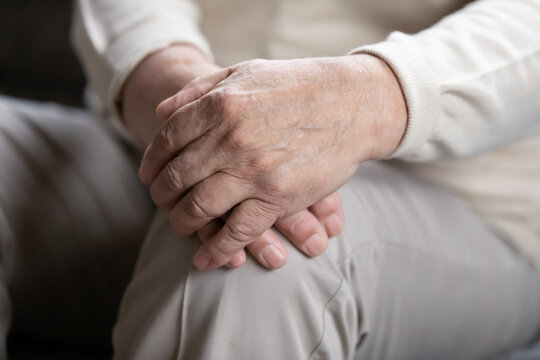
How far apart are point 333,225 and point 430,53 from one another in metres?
0.20

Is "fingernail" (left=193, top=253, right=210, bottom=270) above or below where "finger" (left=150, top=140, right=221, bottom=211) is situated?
below

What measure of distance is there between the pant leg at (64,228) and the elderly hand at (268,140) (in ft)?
0.93

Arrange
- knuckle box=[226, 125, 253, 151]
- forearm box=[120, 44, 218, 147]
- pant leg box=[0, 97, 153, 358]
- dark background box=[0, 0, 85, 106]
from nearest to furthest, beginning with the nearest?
knuckle box=[226, 125, 253, 151] → forearm box=[120, 44, 218, 147] → pant leg box=[0, 97, 153, 358] → dark background box=[0, 0, 85, 106]

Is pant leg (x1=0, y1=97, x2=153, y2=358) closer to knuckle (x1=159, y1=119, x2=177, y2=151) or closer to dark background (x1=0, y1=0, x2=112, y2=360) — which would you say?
knuckle (x1=159, y1=119, x2=177, y2=151)

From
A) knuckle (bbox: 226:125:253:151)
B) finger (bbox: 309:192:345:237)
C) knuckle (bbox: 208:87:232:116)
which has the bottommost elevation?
finger (bbox: 309:192:345:237)

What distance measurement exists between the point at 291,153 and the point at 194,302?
0.54ft

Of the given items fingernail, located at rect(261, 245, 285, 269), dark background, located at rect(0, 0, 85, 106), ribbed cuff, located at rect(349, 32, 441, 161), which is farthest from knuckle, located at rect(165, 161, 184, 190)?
dark background, located at rect(0, 0, 85, 106)

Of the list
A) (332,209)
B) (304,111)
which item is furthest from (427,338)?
(304,111)

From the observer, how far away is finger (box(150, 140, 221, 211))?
485mm

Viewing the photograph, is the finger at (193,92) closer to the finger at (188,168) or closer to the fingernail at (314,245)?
the finger at (188,168)

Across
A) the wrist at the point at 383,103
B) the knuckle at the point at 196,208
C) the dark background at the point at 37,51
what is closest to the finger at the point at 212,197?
the knuckle at the point at 196,208

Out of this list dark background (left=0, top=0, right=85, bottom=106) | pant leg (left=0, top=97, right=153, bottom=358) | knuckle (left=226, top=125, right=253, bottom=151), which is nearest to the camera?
knuckle (left=226, top=125, right=253, bottom=151)

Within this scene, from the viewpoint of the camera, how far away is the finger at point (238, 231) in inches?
19.2

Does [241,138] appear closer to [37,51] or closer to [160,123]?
[160,123]
